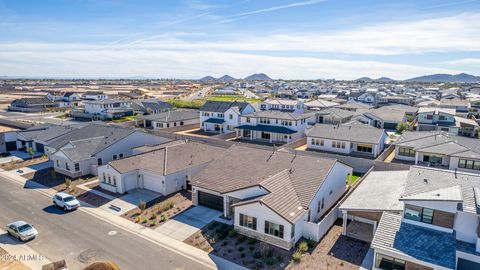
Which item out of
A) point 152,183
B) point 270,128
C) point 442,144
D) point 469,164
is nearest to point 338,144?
point 270,128

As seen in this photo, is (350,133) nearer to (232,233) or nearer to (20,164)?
(232,233)

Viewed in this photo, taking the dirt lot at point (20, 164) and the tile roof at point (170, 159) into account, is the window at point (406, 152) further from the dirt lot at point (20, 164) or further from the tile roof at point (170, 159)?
the dirt lot at point (20, 164)

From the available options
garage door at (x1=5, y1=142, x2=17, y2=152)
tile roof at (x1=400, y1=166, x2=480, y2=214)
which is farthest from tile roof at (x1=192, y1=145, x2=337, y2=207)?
garage door at (x1=5, y1=142, x2=17, y2=152)

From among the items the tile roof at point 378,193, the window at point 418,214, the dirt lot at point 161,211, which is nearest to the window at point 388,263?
the window at point 418,214

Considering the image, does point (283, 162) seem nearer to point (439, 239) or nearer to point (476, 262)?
point (439, 239)

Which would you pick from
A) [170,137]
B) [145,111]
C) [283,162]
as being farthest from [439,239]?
[145,111]

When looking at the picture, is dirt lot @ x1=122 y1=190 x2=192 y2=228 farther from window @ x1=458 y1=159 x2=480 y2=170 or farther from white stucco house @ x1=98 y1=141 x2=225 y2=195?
window @ x1=458 y1=159 x2=480 y2=170
